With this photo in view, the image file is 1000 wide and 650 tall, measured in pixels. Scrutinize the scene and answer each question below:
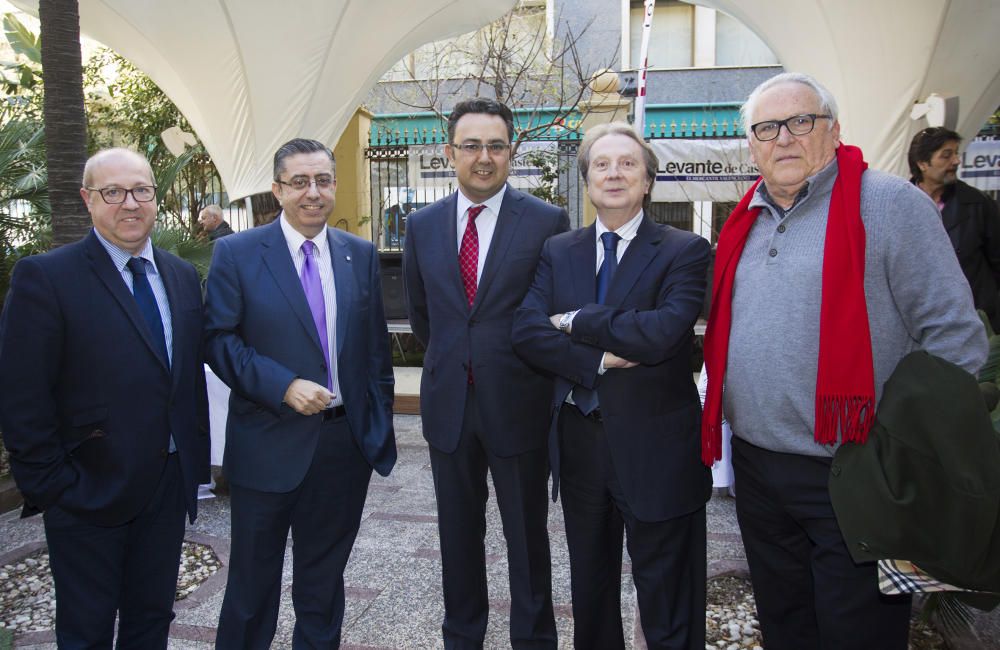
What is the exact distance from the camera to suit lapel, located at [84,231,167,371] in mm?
2504

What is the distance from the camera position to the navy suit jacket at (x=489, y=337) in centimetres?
293

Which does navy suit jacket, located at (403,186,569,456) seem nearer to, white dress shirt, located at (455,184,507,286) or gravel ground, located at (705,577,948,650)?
white dress shirt, located at (455,184,507,286)

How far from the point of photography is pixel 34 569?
4.12 m

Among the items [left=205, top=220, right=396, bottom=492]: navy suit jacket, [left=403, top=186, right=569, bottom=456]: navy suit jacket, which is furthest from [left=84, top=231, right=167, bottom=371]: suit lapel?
[left=403, top=186, right=569, bottom=456]: navy suit jacket

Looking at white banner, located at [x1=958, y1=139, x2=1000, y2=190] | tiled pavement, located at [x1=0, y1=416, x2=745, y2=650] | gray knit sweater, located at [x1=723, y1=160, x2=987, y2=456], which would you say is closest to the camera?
gray knit sweater, located at [x1=723, y1=160, x2=987, y2=456]

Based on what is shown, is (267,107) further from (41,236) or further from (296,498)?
(296,498)

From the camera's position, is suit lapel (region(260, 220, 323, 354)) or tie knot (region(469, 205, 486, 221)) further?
tie knot (region(469, 205, 486, 221))

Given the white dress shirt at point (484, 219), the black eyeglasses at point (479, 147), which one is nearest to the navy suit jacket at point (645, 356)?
the white dress shirt at point (484, 219)

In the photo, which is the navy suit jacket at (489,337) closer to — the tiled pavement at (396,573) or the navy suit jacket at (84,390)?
the navy suit jacket at (84,390)

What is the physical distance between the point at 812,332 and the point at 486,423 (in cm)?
127

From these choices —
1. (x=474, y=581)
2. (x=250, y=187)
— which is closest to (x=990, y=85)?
(x=474, y=581)

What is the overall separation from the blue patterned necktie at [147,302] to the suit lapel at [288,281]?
1.34 feet

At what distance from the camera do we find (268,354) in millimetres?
2771

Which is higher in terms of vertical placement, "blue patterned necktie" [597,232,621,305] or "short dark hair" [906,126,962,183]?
"short dark hair" [906,126,962,183]
